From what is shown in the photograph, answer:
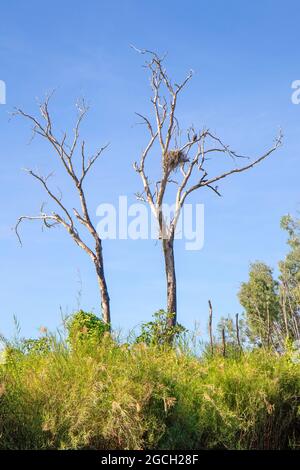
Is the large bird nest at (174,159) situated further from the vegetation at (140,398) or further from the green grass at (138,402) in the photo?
the green grass at (138,402)

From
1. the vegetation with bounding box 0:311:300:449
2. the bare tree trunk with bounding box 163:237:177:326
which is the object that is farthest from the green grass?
the bare tree trunk with bounding box 163:237:177:326

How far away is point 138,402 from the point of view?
5.64 metres

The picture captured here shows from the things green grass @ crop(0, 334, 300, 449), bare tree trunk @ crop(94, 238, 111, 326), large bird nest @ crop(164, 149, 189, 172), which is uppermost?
large bird nest @ crop(164, 149, 189, 172)

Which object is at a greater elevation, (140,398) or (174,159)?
(174,159)

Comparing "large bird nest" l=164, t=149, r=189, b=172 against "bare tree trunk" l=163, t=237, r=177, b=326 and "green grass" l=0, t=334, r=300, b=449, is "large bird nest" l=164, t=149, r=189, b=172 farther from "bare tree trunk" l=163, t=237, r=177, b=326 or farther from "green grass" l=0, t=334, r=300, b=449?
"green grass" l=0, t=334, r=300, b=449

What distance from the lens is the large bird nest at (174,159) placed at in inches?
778

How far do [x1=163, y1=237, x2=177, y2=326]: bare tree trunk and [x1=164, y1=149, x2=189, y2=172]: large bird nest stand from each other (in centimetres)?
217

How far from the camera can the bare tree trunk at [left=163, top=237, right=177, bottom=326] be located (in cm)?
1844

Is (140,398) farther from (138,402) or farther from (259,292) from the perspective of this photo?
(259,292)

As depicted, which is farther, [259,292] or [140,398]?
[259,292]

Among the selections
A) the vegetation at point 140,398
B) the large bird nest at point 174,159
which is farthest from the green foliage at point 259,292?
the vegetation at point 140,398

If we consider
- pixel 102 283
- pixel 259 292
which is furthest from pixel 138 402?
pixel 259 292

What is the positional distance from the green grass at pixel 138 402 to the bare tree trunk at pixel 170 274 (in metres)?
11.5

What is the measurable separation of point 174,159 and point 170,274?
3.45 meters
